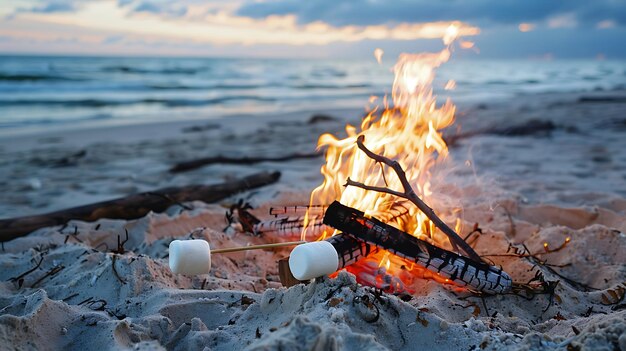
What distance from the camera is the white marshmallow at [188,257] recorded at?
105 inches

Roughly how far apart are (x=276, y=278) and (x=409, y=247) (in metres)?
1.01

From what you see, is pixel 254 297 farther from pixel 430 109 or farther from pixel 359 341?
pixel 430 109

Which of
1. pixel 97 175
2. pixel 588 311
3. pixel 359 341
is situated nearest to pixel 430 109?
pixel 588 311

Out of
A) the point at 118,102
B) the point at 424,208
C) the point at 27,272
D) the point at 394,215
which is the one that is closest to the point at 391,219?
the point at 394,215

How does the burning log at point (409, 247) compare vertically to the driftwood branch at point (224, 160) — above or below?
above

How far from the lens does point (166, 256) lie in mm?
3688

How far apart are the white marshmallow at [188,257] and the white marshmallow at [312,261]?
0.50 meters

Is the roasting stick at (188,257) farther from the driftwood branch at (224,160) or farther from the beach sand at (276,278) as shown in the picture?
the driftwood branch at (224,160)

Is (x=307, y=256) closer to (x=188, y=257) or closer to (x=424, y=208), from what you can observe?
(x=188, y=257)

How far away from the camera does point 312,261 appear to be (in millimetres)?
2432

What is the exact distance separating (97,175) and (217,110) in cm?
1040

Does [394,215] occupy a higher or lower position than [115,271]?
higher

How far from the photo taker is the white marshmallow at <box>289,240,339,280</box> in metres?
2.43

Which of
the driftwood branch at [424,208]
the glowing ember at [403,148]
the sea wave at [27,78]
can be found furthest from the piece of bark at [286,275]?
the sea wave at [27,78]
